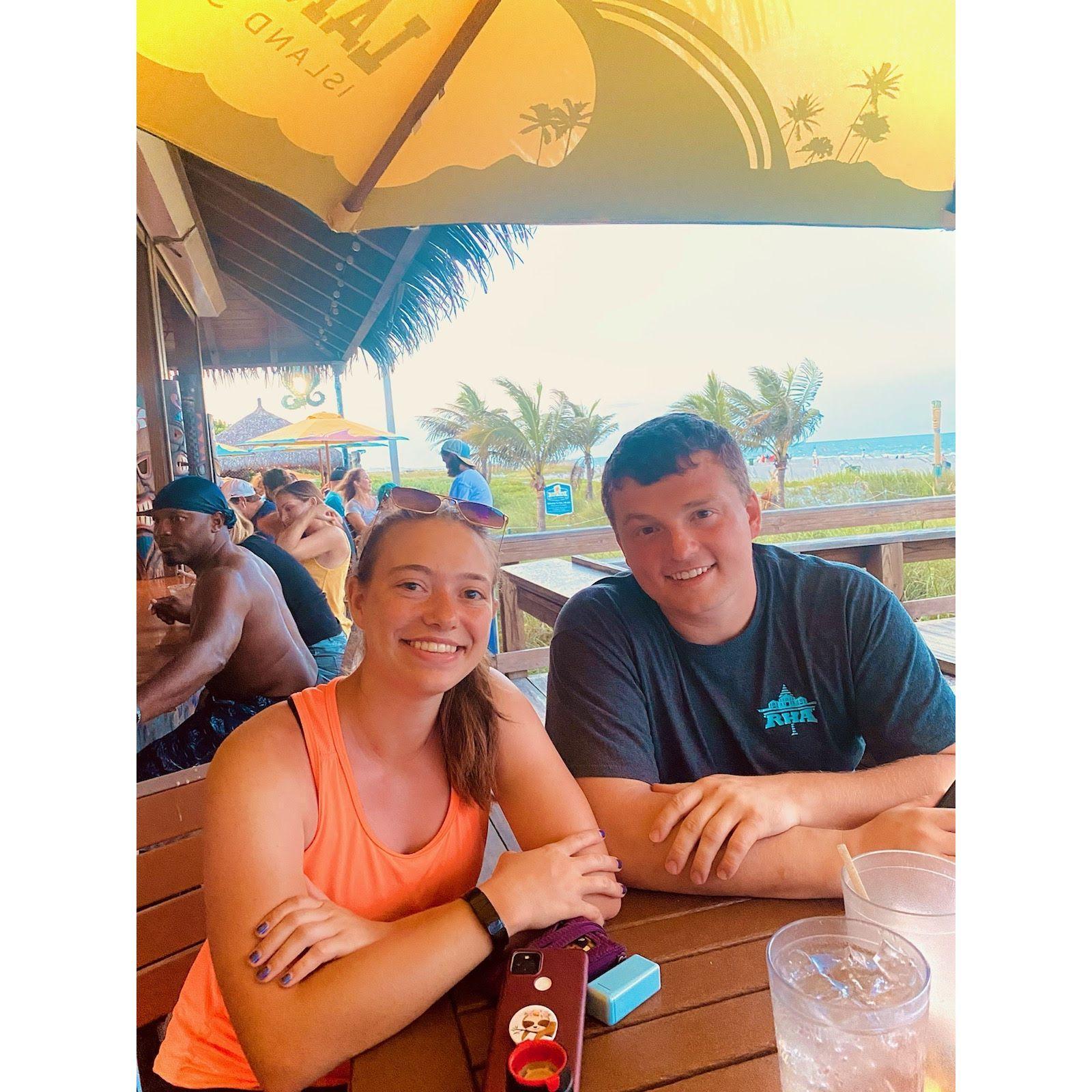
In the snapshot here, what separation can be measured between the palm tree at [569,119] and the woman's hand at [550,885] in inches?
45.1

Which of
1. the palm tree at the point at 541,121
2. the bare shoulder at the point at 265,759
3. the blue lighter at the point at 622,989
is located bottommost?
the blue lighter at the point at 622,989

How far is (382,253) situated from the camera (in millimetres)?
1324

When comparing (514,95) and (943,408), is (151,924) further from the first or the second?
(943,408)

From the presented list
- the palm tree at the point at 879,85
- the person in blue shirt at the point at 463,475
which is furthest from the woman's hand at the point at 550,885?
the palm tree at the point at 879,85

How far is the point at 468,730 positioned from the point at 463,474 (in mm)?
411

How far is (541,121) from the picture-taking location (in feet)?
4.48

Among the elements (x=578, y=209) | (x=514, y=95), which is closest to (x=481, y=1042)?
(x=578, y=209)

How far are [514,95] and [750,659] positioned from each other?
106 cm

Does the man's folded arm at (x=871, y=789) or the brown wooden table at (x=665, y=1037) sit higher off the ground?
the man's folded arm at (x=871, y=789)

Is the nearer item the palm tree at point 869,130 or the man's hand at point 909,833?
the man's hand at point 909,833

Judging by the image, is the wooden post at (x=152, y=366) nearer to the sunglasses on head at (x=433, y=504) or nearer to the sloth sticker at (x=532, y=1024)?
the sunglasses on head at (x=433, y=504)

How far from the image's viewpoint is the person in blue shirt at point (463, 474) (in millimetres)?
1296

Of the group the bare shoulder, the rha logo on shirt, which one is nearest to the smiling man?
the rha logo on shirt
